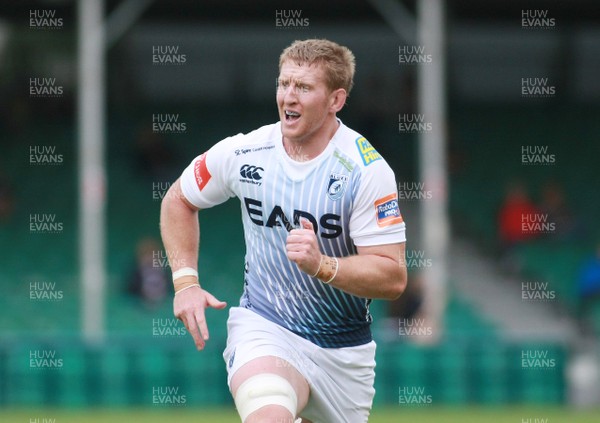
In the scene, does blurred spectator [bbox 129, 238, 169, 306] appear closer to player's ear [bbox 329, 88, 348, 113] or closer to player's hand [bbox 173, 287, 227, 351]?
player's hand [bbox 173, 287, 227, 351]

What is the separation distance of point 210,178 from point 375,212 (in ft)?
3.19

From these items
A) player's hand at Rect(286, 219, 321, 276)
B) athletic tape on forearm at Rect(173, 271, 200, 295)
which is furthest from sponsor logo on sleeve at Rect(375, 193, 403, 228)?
athletic tape on forearm at Rect(173, 271, 200, 295)

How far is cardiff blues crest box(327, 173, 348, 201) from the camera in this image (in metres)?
6.86

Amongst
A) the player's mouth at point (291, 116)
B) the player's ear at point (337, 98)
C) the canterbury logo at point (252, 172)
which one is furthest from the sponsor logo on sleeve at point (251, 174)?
the player's ear at point (337, 98)

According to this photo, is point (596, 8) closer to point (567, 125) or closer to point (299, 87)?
point (567, 125)

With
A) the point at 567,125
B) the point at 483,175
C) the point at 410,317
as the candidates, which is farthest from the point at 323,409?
the point at 567,125

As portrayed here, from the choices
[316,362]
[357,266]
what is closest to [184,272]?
[316,362]

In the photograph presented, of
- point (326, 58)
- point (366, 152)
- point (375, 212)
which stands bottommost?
point (375, 212)

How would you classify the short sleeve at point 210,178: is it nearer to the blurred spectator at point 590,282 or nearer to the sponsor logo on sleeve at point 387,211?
the sponsor logo on sleeve at point 387,211

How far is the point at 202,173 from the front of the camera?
7.23 m

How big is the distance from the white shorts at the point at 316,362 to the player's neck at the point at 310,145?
867 mm

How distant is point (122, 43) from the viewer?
84.8 feet

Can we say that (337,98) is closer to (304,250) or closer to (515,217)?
(304,250)

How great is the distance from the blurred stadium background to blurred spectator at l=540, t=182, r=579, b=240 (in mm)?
51
